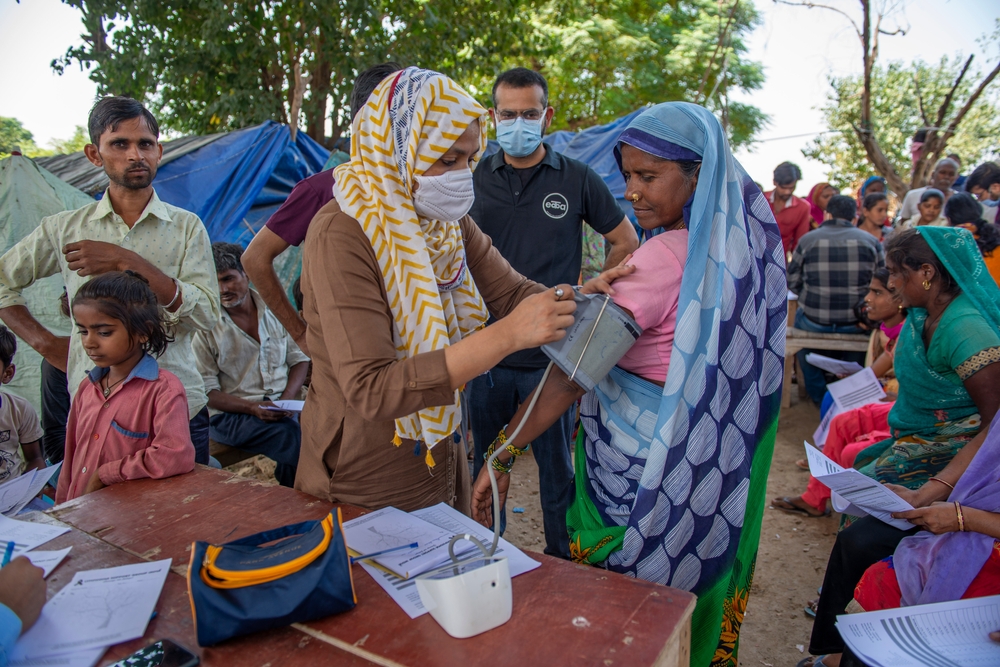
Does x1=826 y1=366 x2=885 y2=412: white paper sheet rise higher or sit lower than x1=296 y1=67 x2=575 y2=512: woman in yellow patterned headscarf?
lower

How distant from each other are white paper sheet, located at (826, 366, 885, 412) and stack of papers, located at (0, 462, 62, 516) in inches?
144

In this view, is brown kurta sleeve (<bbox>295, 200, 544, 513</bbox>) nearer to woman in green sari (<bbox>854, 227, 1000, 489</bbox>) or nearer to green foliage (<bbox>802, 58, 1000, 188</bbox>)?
woman in green sari (<bbox>854, 227, 1000, 489</bbox>)

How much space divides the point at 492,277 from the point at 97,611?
4.03 feet

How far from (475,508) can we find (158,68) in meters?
7.20

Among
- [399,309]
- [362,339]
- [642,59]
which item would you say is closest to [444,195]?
[399,309]

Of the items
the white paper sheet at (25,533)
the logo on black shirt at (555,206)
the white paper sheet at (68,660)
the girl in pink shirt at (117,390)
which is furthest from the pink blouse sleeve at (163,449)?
the logo on black shirt at (555,206)

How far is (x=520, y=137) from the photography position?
309cm

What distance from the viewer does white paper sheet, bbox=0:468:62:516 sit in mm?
1954

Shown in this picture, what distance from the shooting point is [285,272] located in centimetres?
528

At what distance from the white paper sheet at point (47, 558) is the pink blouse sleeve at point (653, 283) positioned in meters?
1.37

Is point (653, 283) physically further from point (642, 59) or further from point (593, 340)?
point (642, 59)

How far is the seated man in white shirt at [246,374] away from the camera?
3412mm

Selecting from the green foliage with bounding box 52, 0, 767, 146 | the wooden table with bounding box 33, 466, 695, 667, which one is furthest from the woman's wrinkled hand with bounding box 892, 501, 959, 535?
the green foliage with bounding box 52, 0, 767, 146

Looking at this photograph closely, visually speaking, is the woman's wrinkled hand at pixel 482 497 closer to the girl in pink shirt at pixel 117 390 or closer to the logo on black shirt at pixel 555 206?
the girl in pink shirt at pixel 117 390
